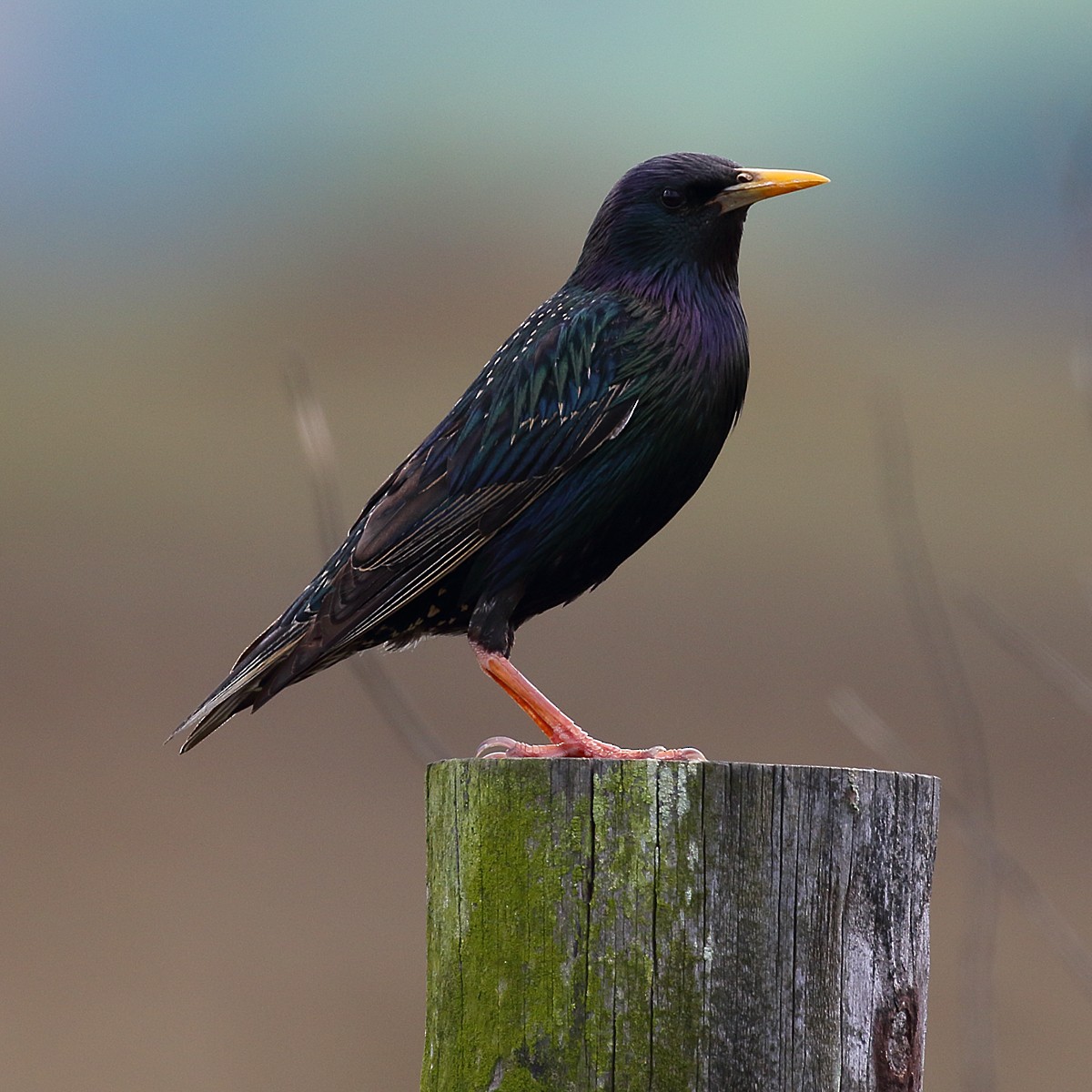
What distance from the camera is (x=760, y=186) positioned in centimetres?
434

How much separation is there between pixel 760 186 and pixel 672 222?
0.25m

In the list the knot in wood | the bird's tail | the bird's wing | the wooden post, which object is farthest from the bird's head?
the knot in wood

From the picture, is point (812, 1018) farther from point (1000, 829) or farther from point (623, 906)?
point (1000, 829)

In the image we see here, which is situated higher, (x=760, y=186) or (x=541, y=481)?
(x=760, y=186)

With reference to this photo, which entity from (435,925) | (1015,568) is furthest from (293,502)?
(435,925)

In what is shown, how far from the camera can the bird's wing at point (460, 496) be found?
4.14 meters

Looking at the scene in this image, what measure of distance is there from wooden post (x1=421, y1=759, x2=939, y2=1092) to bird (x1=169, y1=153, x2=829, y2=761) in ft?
3.63

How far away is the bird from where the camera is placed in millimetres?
4145

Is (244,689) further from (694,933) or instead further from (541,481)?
(694,933)

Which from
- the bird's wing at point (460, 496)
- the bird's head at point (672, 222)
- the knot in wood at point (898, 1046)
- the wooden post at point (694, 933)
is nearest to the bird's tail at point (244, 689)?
the bird's wing at point (460, 496)

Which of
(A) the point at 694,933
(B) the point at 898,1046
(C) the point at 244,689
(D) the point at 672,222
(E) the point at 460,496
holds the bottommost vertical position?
(B) the point at 898,1046

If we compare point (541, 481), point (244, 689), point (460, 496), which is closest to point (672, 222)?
point (541, 481)

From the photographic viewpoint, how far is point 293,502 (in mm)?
15406

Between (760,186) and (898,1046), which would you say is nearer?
(898,1046)
